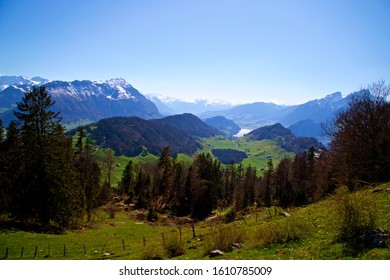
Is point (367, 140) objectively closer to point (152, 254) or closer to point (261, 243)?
point (261, 243)

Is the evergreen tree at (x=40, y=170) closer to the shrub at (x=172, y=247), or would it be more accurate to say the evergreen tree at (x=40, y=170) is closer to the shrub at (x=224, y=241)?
the shrub at (x=172, y=247)

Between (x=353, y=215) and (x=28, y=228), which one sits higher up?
(x=353, y=215)

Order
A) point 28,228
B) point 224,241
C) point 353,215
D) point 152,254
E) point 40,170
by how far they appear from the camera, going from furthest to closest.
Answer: point 40,170 → point 28,228 → point 224,241 → point 152,254 → point 353,215

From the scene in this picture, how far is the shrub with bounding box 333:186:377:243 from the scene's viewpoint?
13.1 meters

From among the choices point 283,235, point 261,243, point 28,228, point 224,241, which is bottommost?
point 28,228

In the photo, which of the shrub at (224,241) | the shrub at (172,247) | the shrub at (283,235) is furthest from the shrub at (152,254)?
the shrub at (283,235)

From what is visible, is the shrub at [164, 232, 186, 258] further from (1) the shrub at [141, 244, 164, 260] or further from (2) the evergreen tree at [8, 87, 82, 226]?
(2) the evergreen tree at [8, 87, 82, 226]

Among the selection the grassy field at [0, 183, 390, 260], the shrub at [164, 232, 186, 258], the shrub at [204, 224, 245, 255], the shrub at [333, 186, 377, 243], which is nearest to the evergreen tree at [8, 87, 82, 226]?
the grassy field at [0, 183, 390, 260]

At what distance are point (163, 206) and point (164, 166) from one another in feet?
41.9

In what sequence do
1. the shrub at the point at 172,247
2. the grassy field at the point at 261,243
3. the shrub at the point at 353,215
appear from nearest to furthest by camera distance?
the shrub at the point at 353,215
the grassy field at the point at 261,243
the shrub at the point at 172,247

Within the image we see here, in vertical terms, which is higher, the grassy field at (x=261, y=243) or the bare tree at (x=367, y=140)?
the bare tree at (x=367, y=140)

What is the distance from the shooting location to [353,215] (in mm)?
13336

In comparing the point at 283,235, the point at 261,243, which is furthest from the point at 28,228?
the point at 283,235

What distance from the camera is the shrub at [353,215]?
13117 millimetres
